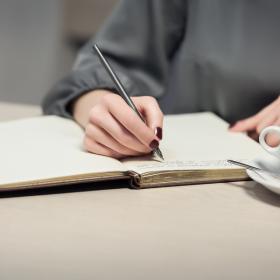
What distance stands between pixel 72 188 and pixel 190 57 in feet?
1.56

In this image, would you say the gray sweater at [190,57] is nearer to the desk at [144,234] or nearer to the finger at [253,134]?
the finger at [253,134]

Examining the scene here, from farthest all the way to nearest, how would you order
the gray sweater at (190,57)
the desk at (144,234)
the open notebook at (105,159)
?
the gray sweater at (190,57) → the open notebook at (105,159) → the desk at (144,234)

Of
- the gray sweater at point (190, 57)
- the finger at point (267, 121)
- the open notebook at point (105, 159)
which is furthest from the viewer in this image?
the gray sweater at point (190, 57)

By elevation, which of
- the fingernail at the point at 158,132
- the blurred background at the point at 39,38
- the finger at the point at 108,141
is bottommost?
the blurred background at the point at 39,38

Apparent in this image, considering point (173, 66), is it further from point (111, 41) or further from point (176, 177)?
point (176, 177)

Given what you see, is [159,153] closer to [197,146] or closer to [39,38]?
[197,146]

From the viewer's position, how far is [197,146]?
0.90 m

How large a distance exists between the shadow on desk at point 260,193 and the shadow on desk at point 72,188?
141 mm

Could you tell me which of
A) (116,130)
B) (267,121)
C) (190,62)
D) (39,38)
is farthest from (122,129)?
(39,38)

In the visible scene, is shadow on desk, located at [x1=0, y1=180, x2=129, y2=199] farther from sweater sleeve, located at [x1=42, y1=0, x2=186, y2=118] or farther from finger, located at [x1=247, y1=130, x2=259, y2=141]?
sweater sleeve, located at [x1=42, y1=0, x2=186, y2=118]

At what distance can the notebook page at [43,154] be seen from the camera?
762mm

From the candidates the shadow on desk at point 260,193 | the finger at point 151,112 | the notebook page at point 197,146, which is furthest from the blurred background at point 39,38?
the shadow on desk at point 260,193

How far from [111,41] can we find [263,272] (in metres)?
0.69

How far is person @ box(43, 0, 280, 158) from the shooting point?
1.07 meters
